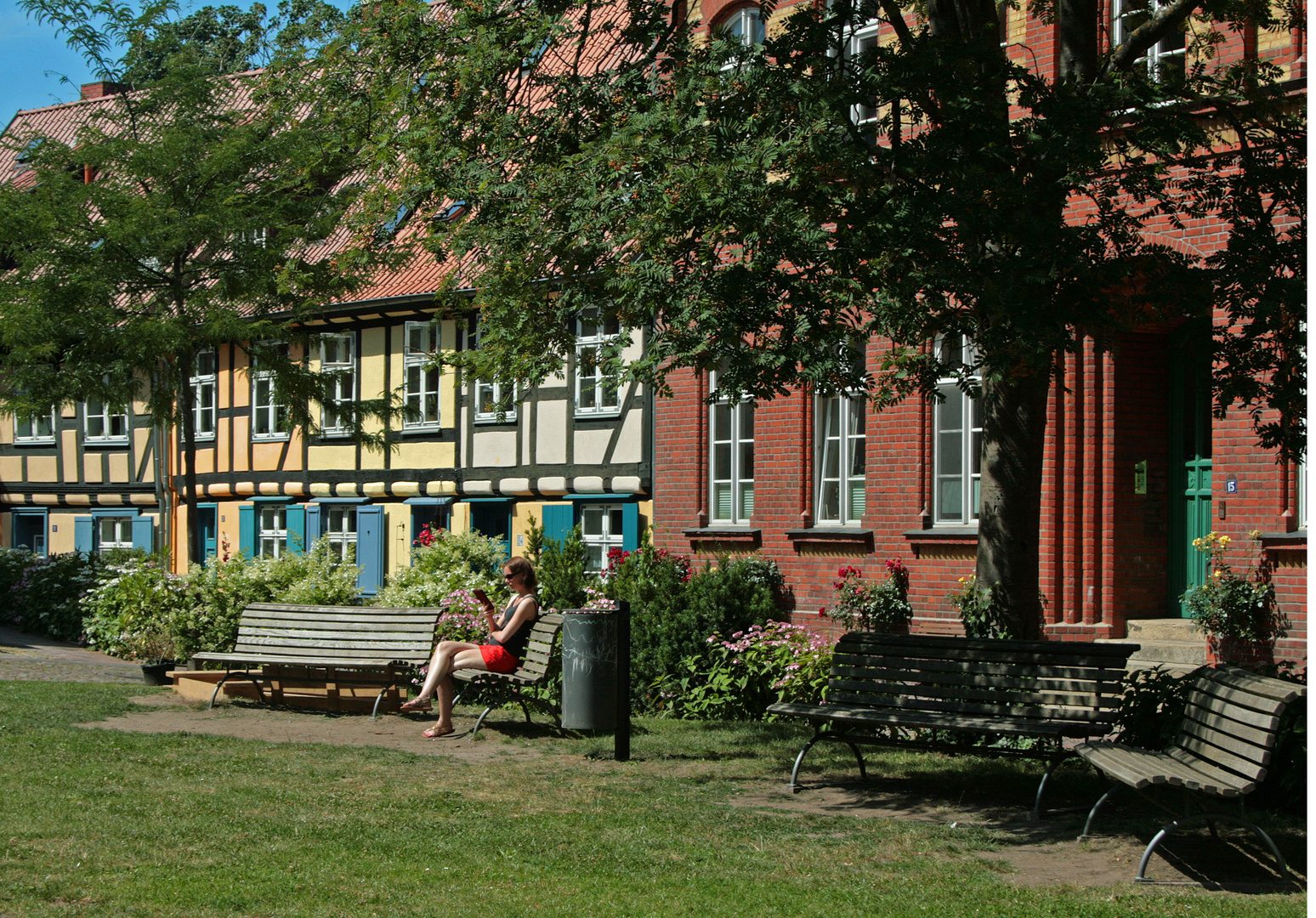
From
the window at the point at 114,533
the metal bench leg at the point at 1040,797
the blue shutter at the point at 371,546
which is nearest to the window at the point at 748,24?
the blue shutter at the point at 371,546

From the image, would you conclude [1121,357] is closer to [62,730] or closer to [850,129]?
[850,129]

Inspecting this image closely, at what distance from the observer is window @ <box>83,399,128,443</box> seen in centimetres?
3097

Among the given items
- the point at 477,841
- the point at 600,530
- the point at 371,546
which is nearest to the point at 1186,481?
the point at 600,530

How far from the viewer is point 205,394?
29.1m

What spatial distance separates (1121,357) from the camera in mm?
14484

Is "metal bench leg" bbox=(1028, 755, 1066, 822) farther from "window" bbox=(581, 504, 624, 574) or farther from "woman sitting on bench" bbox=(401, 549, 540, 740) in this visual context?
"window" bbox=(581, 504, 624, 574)

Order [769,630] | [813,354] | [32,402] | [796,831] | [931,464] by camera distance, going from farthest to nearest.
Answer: [32,402] → [931,464] → [769,630] → [813,354] → [796,831]

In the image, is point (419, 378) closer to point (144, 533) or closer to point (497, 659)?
point (144, 533)

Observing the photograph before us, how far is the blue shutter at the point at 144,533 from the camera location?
29812mm

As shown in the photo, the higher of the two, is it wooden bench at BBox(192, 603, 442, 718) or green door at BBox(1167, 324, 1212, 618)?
green door at BBox(1167, 324, 1212, 618)

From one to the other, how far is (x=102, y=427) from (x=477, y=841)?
2739 cm

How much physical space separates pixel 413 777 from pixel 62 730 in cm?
345

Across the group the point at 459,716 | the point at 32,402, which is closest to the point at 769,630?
the point at 459,716

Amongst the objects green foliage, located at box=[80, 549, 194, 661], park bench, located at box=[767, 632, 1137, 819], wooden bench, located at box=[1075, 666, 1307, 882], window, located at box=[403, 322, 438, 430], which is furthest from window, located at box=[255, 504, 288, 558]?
wooden bench, located at box=[1075, 666, 1307, 882]
